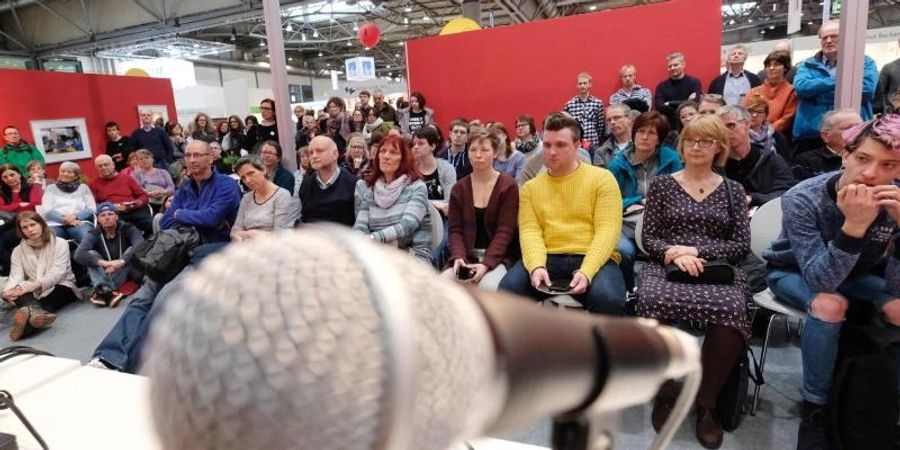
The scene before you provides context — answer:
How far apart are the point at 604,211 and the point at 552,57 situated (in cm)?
478

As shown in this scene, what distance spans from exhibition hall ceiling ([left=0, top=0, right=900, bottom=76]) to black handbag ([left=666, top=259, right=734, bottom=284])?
4902 millimetres

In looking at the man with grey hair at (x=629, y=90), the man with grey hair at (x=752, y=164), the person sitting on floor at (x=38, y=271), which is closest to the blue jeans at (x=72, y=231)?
the person sitting on floor at (x=38, y=271)

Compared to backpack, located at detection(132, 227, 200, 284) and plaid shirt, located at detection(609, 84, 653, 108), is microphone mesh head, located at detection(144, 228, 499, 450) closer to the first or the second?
backpack, located at detection(132, 227, 200, 284)

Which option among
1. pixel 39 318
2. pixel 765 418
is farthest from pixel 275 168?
pixel 765 418

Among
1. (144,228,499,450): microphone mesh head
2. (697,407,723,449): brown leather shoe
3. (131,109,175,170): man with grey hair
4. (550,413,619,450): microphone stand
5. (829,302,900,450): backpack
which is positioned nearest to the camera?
(144,228,499,450): microphone mesh head

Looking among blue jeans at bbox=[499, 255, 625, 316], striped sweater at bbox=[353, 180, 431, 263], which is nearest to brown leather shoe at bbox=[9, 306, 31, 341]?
striped sweater at bbox=[353, 180, 431, 263]

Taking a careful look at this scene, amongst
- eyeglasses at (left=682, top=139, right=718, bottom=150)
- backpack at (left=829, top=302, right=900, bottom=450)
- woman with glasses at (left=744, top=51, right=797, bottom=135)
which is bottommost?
backpack at (left=829, top=302, right=900, bottom=450)

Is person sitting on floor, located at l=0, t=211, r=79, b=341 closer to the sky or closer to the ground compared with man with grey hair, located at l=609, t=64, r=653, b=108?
closer to the ground

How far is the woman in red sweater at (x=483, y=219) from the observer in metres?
2.99

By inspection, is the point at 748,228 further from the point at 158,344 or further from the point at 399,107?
the point at 399,107

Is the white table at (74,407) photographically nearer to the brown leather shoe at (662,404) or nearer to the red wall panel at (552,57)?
the brown leather shoe at (662,404)

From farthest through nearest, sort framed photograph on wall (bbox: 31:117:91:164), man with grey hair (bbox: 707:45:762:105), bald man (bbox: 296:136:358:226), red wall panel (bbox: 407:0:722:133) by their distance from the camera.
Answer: framed photograph on wall (bbox: 31:117:91:164), red wall panel (bbox: 407:0:722:133), man with grey hair (bbox: 707:45:762:105), bald man (bbox: 296:136:358:226)

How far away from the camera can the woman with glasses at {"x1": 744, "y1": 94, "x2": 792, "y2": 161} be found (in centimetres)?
346

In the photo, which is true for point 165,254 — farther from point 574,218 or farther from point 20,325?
point 574,218
